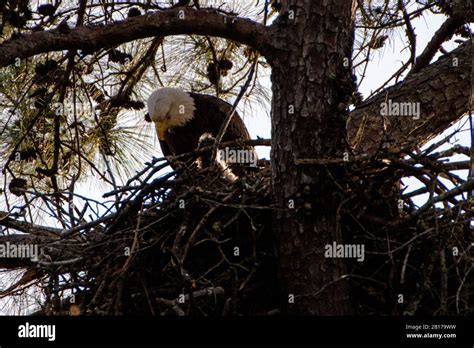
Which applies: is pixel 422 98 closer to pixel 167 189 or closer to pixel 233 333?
pixel 167 189

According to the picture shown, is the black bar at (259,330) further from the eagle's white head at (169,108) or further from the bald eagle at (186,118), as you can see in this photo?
the eagle's white head at (169,108)

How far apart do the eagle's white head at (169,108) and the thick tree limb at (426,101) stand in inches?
49.6

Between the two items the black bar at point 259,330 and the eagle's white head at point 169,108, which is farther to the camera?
the eagle's white head at point 169,108

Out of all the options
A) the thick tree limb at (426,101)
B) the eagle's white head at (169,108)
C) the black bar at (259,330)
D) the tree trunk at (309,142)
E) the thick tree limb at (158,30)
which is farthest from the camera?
the eagle's white head at (169,108)

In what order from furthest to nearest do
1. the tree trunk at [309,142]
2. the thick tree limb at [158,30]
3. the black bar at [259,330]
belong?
the thick tree limb at [158,30]
the tree trunk at [309,142]
the black bar at [259,330]

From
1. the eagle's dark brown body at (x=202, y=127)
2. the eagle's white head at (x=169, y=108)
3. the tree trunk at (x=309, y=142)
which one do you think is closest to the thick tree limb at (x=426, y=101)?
the tree trunk at (x=309, y=142)

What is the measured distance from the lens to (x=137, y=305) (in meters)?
3.50

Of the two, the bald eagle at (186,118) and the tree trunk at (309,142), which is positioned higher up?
the bald eagle at (186,118)

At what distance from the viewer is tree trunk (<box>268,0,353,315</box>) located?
11.4 feet

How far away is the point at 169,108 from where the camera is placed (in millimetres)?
5289

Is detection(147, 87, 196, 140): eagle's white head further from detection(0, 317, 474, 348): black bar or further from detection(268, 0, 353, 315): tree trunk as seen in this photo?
detection(0, 317, 474, 348): black bar

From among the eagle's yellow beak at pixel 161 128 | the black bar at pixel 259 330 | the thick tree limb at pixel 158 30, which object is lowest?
the black bar at pixel 259 330

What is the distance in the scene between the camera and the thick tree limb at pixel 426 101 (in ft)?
14.0

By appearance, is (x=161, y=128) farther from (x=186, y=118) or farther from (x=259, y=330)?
(x=259, y=330)
